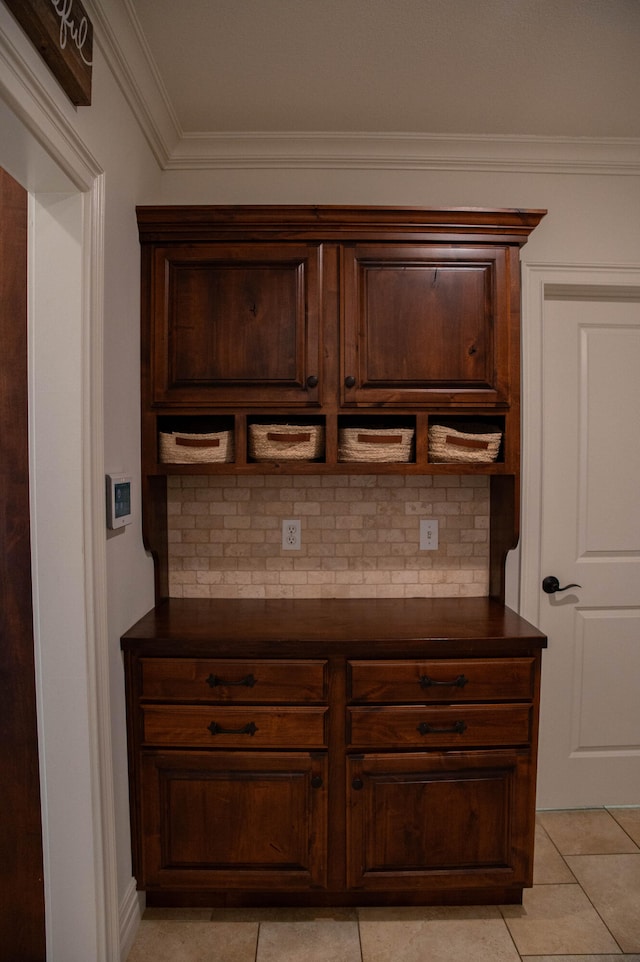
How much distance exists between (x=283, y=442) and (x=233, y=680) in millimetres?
823

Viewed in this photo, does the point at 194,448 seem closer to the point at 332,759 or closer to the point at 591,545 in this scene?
the point at 332,759

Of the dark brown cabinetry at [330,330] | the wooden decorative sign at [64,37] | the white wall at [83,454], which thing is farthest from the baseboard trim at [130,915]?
the wooden decorative sign at [64,37]

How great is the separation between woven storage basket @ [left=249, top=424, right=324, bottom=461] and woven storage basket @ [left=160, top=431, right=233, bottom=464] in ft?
0.41

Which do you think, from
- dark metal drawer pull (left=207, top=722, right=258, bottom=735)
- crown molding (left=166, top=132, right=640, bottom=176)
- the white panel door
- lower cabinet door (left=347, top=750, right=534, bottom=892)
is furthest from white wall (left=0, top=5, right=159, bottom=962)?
the white panel door

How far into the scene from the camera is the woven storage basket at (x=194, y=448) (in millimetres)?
2057

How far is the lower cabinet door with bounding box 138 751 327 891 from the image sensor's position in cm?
185

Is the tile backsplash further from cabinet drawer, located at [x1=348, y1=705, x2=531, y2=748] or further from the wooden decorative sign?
the wooden decorative sign

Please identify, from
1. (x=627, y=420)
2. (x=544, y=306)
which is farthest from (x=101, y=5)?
(x=627, y=420)

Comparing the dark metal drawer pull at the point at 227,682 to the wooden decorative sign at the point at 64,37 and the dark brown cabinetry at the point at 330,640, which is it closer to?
the dark brown cabinetry at the point at 330,640

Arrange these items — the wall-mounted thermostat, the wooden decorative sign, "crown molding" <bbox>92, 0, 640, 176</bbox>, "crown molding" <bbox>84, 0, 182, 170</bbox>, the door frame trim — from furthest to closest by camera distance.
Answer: "crown molding" <bbox>92, 0, 640, 176</bbox> → the wall-mounted thermostat → "crown molding" <bbox>84, 0, 182, 170</bbox> → the door frame trim → the wooden decorative sign

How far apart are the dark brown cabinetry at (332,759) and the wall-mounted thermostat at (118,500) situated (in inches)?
15.6

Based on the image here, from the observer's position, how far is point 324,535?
2.35 m

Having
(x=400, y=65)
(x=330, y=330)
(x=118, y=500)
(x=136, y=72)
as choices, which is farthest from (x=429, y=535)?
(x=136, y=72)

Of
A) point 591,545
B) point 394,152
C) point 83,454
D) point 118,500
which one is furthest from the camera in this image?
point 591,545
